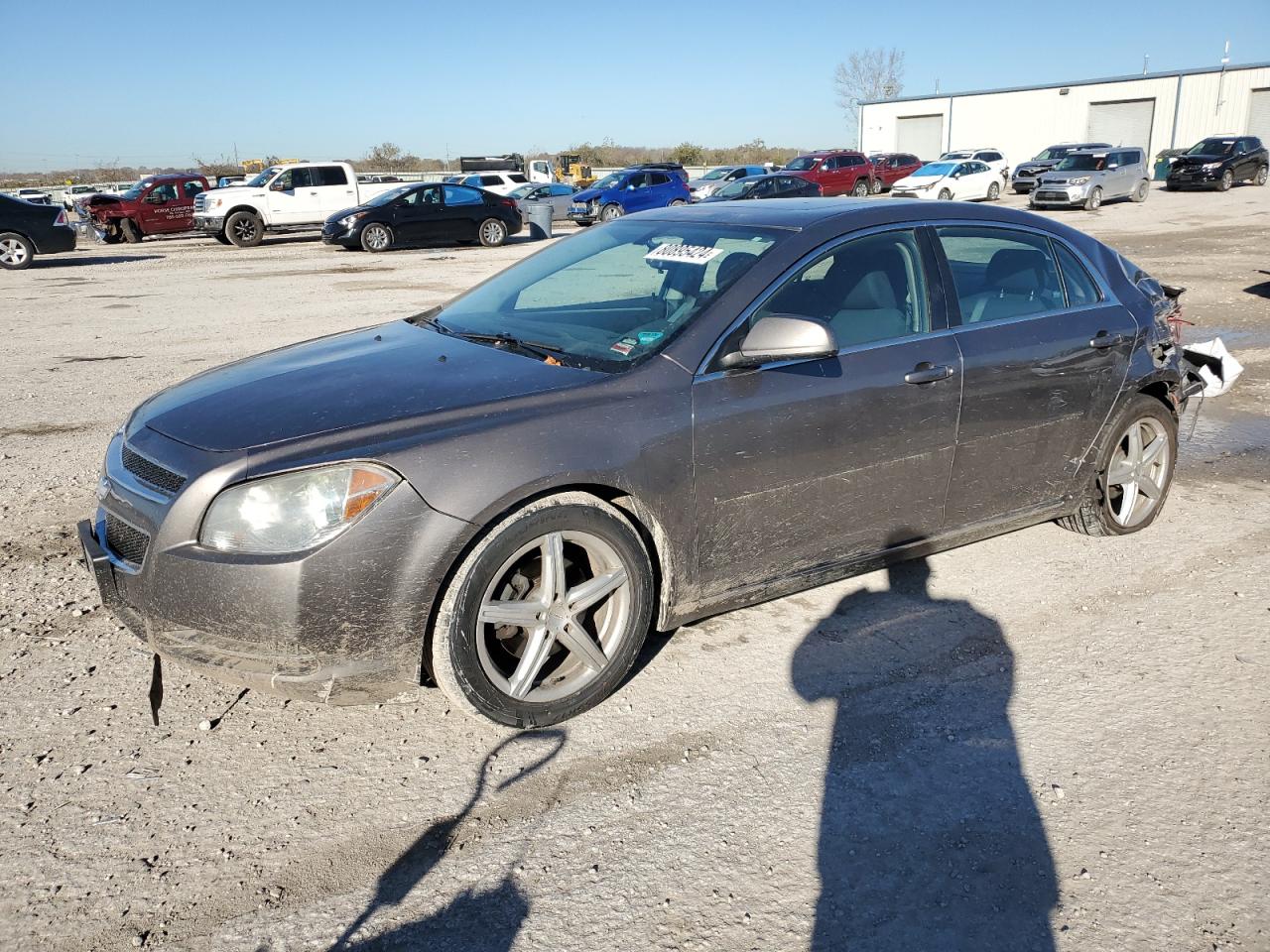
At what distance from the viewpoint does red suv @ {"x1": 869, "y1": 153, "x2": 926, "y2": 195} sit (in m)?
37.6

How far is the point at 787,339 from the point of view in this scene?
330 cm

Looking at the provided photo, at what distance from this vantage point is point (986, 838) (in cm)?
270

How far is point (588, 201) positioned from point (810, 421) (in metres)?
27.9

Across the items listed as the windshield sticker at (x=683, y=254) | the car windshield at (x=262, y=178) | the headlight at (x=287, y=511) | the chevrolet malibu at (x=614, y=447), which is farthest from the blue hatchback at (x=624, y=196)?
the headlight at (x=287, y=511)

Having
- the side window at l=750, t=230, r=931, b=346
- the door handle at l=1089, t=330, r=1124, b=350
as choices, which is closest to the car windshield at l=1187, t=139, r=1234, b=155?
the door handle at l=1089, t=330, r=1124, b=350

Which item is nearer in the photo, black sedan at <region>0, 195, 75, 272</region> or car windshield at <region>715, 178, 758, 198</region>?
black sedan at <region>0, 195, 75, 272</region>

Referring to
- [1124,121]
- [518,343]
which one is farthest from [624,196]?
[1124,121]

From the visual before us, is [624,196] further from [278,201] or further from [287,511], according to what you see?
[287,511]

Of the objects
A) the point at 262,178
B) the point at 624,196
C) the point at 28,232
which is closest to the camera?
the point at 28,232

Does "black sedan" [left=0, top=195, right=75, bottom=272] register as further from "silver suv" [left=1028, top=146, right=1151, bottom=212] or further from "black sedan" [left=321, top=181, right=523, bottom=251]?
"silver suv" [left=1028, top=146, right=1151, bottom=212]

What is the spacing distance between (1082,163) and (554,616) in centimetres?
3378

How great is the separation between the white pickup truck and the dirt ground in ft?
74.3

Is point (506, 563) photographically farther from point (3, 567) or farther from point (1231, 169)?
point (1231, 169)

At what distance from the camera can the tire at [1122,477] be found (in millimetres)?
4594
